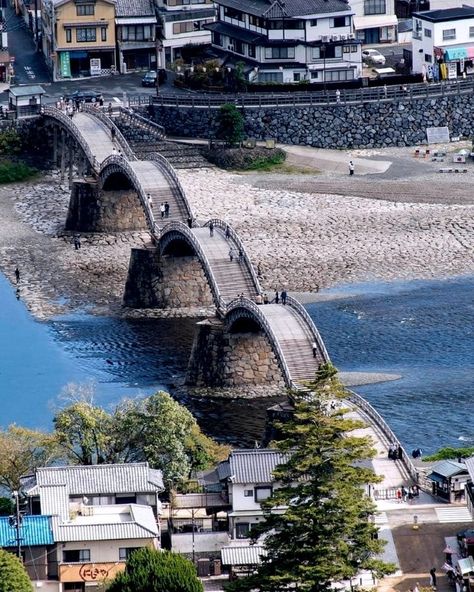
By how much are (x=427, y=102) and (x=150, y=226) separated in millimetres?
27452

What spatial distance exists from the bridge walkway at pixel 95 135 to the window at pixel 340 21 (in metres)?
15.7

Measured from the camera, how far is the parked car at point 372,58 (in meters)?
139

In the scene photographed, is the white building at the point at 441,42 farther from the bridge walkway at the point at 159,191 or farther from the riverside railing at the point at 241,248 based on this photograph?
the riverside railing at the point at 241,248

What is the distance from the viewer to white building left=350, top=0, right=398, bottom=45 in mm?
140375

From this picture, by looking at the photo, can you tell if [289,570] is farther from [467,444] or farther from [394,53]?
[394,53]

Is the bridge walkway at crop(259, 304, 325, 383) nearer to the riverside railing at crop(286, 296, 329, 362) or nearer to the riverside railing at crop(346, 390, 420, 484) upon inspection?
the riverside railing at crop(286, 296, 329, 362)

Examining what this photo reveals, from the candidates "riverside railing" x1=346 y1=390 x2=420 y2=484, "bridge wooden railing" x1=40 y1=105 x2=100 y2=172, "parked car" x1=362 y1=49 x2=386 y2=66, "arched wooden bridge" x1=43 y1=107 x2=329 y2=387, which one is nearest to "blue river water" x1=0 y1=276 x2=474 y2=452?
"arched wooden bridge" x1=43 y1=107 x2=329 y2=387

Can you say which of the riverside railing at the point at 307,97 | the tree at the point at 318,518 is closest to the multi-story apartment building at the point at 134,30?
the riverside railing at the point at 307,97

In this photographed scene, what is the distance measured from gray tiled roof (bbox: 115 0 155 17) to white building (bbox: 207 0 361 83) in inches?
218

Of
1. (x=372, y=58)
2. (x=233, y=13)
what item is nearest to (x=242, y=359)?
(x=233, y=13)

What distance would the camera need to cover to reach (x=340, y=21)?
134m

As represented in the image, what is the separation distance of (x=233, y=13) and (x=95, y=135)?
52.1 ft

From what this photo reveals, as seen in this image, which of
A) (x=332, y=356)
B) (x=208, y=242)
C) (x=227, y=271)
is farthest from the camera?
(x=208, y=242)

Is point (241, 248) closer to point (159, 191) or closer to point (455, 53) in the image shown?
point (159, 191)
